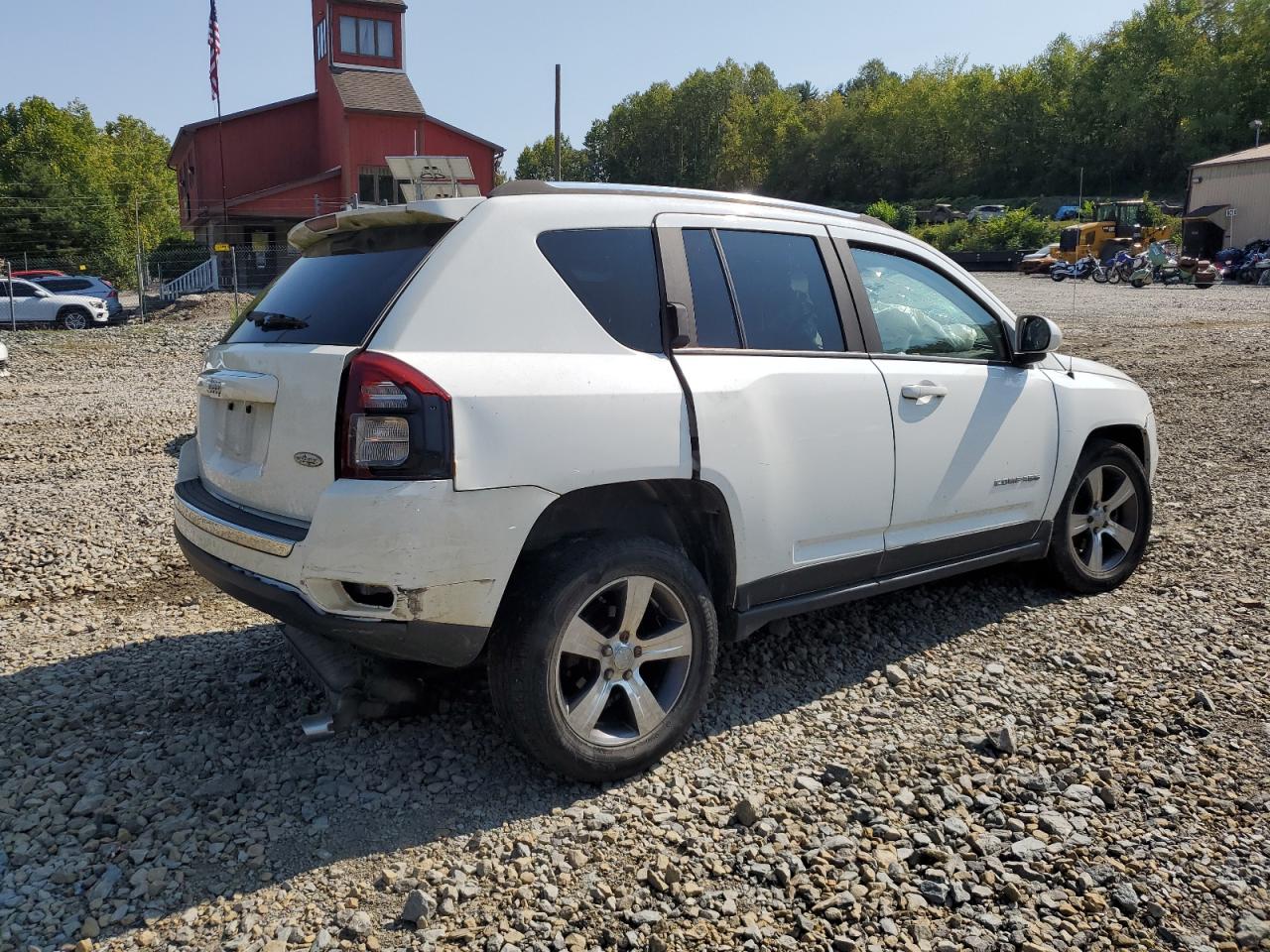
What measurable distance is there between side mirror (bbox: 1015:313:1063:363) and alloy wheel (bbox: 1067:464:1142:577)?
0.79 meters

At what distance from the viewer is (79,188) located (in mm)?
60688

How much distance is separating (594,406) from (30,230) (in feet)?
168

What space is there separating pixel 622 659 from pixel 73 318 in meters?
28.0

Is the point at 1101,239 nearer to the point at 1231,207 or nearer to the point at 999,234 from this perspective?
the point at 1231,207

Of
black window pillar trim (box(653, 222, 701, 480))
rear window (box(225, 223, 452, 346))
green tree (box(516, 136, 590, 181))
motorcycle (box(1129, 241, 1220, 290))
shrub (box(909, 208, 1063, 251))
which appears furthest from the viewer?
green tree (box(516, 136, 590, 181))

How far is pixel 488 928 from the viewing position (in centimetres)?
268

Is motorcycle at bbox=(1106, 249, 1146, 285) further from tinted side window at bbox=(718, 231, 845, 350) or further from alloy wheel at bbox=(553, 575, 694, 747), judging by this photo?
alloy wheel at bbox=(553, 575, 694, 747)

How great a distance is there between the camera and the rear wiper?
3369mm

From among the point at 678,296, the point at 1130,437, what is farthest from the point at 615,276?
the point at 1130,437

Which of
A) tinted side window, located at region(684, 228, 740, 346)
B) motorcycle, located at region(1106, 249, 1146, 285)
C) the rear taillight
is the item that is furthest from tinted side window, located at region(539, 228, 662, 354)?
motorcycle, located at region(1106, 249, 1146, 285)

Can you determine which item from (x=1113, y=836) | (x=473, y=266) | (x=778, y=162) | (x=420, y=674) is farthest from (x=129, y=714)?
(x=778, y=162)

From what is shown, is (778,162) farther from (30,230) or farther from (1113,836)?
(1113,836)

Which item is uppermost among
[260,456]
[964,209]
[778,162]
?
[778,162]

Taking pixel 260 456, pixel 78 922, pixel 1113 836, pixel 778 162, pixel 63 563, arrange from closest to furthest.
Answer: pixel 78 922 < pixel 1113 836 < pixel 260 456 < pixel 63 563 < pixel 778 162
